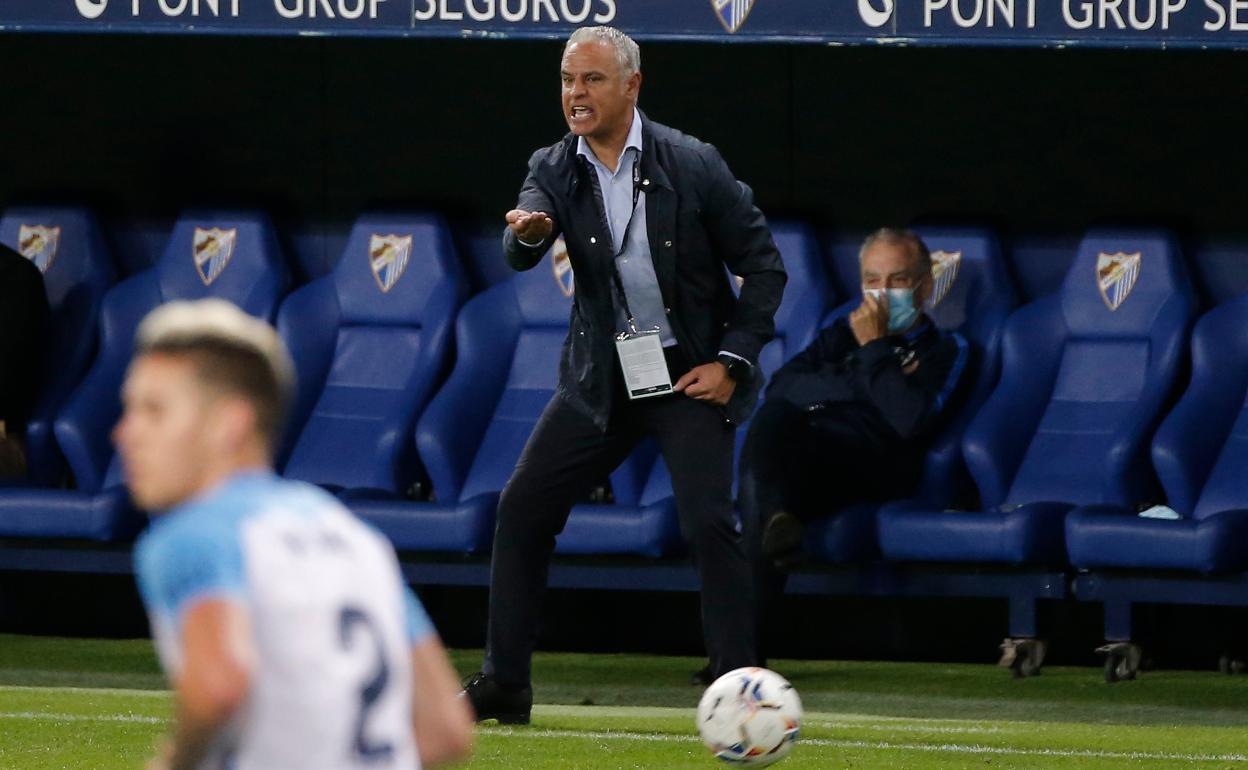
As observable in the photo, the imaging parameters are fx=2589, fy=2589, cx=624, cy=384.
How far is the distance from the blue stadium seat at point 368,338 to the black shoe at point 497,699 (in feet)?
9.41

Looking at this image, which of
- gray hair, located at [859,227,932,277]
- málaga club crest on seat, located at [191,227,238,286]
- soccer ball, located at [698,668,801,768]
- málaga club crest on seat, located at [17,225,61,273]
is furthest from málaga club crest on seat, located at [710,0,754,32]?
soccer ball, located at [698,668,801,768]

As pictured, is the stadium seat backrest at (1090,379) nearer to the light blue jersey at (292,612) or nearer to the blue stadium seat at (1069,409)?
the blue stadium seat at (1069,409)

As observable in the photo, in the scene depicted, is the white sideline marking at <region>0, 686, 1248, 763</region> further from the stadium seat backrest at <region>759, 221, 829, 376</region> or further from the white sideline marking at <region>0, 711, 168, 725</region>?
the stadium seat backrest at <region>759, 221, 829, 376</region>

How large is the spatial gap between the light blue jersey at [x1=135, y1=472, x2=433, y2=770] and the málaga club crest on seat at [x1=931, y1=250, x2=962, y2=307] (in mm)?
6670

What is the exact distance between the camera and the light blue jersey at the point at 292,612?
7.55 feet

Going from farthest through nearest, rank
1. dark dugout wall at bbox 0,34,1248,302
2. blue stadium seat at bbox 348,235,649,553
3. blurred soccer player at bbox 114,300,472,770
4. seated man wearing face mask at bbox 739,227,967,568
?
dark dugout wall at bbox 0,34,1248,302, blue stadium seat at bbox 348,235,649,553, seated man wearing face mask at bbox 739,227,967,568, blurred soccer player at bbox 114,300,472,770

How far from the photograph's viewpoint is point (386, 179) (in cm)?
1011

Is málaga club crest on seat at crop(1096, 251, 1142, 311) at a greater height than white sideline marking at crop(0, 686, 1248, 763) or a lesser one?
greater

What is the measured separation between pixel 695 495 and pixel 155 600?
3.73 m

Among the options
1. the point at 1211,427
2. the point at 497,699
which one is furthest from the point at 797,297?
the point at 497,699

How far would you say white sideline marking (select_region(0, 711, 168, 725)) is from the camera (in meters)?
6.79

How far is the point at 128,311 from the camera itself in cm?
980

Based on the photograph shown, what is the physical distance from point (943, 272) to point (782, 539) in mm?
1484

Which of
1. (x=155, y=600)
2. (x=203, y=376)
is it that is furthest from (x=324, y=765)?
(x=203, y=376)
